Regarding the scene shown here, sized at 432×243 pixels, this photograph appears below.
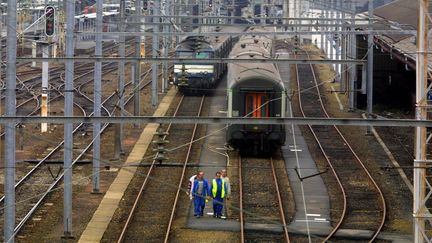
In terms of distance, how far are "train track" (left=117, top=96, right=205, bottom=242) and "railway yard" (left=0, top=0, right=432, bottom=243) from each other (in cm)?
4

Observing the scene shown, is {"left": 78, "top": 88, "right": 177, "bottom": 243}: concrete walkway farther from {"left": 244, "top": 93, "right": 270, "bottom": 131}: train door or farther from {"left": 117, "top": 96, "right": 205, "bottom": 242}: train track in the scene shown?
{"left": 244, "top": 93, "right": 270, "bottom": 131}: train door

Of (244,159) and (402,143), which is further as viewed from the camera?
(402,143)

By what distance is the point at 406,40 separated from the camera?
32.9 metres

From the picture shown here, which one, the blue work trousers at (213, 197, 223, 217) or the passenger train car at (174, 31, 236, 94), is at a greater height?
the passenger train car at (174, 31, 236, 94)

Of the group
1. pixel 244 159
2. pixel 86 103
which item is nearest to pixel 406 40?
pixel 244 159

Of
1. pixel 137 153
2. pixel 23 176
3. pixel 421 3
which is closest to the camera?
pixel 421 3

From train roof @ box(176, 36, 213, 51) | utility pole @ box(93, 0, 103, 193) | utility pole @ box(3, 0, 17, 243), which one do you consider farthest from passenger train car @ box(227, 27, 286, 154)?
train roof @ box(176, 36, 213, 51)

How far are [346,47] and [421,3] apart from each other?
84.2ft

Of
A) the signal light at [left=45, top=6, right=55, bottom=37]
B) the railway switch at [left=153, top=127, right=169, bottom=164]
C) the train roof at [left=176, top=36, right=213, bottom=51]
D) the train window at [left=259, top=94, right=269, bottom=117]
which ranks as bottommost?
the railway switch at [left=153, top=127, right=169, bottom=164]

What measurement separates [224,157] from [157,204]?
631cm

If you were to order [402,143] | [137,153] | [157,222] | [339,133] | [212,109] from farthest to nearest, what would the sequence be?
[212,109] < [339,133] < [402,143] < [137,153] < [157,222]

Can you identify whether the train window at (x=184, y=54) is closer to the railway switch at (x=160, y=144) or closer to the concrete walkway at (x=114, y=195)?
the concrete walkway at (x=114, y=195)

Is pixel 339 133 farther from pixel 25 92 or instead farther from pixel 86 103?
pixel 25 92

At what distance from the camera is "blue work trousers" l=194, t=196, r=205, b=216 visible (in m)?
19.3
